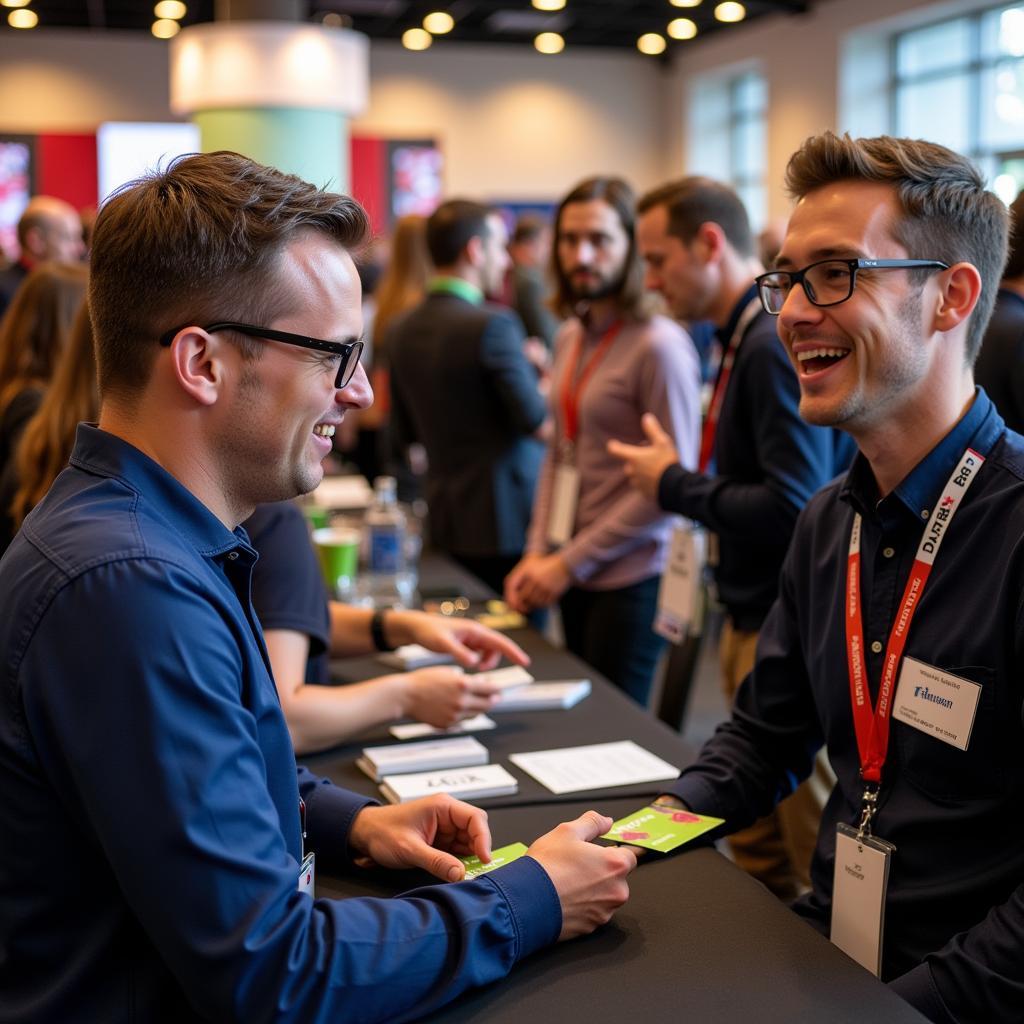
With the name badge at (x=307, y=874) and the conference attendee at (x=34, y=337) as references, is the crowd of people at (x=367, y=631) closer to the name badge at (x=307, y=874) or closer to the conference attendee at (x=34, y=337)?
the name badge at (x=307, y=874)

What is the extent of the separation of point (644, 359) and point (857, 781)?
1.70 metres

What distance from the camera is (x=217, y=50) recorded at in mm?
4371

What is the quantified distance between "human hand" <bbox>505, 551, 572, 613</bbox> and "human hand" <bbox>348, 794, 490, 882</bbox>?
1570mm

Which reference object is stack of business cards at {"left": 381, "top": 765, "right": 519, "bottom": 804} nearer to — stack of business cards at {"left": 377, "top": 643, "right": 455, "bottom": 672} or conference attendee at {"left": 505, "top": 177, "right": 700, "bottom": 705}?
stack of business cards at {"left": 377, "top": 643, "right": 455, "bottom": 672}

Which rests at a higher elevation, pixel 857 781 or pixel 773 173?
pixel 773 173

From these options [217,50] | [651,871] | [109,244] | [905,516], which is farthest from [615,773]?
[217,50]

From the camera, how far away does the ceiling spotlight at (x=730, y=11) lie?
10547 mm

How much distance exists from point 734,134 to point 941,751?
40.5 ft

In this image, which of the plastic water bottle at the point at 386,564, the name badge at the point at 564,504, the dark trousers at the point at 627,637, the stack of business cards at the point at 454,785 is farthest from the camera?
the name badge at the point at 564,504

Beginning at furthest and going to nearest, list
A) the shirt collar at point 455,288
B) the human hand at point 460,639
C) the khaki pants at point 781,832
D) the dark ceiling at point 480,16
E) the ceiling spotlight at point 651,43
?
1. the ceiling spotlight at point 651,43
2. the dark ceiling at point 480,16
3. the shirt collar at point 455,288
4. the khaki pants at point 781,832
5. the human hand at point 460,639

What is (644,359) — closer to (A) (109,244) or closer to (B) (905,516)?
(B) (905,516)

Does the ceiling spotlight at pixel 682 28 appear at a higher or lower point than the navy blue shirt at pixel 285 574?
higher

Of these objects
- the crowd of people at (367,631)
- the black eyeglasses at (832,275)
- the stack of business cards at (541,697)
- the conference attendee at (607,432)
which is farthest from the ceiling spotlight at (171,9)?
the black eyeglasses at (832,275)

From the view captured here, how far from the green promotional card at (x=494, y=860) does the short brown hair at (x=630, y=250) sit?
6.46 feet
